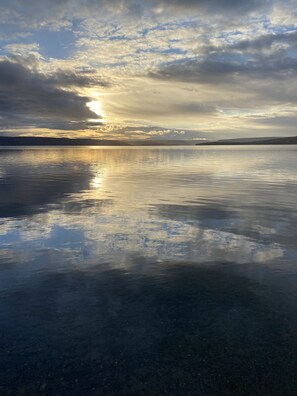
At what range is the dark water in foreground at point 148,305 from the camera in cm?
723

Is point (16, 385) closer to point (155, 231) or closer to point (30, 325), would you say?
point (30, 325)

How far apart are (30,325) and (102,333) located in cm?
207

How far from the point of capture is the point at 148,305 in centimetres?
1015

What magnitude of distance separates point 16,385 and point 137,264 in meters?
6.91

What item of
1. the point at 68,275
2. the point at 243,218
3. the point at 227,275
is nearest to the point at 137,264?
the point at 68,275

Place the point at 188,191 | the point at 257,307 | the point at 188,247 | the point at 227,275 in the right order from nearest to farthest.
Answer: the point at 257,307 → the point at 227,275 → the point at 188,247 → the point at 188,191

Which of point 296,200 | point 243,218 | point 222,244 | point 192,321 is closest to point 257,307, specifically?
point 192,321

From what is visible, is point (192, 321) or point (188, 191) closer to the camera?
point (192, 321)

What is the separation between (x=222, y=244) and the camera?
15.7 meters

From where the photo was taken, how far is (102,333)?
344 inches

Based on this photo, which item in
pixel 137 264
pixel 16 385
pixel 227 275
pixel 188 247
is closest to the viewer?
pixel 16 385

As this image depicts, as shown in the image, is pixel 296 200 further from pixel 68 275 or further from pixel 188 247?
pixel 68 275

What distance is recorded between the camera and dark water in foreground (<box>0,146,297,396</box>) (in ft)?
23.7

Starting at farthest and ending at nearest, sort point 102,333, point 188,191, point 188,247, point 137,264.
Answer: point 188,191 < point 188,247 < point 137,264 < point 102,333
